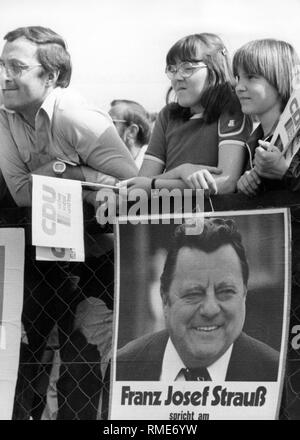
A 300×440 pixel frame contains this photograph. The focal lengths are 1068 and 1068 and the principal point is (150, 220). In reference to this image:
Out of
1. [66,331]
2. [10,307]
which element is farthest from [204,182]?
[10,307]

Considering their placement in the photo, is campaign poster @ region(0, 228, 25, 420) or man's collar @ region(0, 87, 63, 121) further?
man's collar @ region(0, 87, 63, 121)

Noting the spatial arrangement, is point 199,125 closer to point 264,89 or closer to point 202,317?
point 264,89

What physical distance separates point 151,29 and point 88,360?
1.56 meters

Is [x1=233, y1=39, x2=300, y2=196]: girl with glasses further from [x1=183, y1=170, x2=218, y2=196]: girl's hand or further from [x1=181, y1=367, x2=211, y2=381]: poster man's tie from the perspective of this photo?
[x1=181, y1=367, x2=211, y2=381]: poster man's tie

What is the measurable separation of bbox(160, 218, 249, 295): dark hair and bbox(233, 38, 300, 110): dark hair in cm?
57

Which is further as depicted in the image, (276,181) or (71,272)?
(71,272)

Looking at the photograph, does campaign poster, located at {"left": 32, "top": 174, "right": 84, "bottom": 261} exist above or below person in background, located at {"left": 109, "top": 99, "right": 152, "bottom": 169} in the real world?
below

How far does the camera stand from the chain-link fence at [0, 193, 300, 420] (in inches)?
176

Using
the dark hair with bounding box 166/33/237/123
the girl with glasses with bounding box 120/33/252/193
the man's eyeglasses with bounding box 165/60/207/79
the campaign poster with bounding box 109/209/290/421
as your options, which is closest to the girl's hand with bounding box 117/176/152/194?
the girl with glasses with bounding box 120/33/252/193
